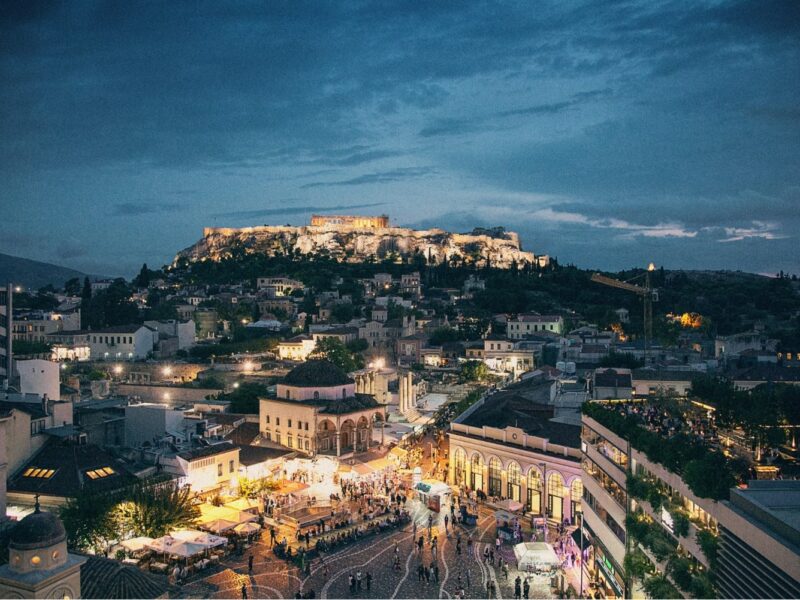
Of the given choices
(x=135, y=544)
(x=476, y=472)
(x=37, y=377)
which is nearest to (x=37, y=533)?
(x=135, y=544)

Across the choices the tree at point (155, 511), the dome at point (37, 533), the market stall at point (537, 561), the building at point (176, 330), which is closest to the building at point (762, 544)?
the market stall at point (537, 561)

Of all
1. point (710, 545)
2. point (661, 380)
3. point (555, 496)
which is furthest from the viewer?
point (661, 380)

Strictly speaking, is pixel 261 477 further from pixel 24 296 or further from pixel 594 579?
pixel 24 296

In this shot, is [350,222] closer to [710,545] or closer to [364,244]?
[364,244]

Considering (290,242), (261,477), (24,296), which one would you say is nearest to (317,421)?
(261,477)

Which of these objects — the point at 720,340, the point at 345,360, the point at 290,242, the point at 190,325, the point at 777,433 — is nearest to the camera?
the point at 777,433
